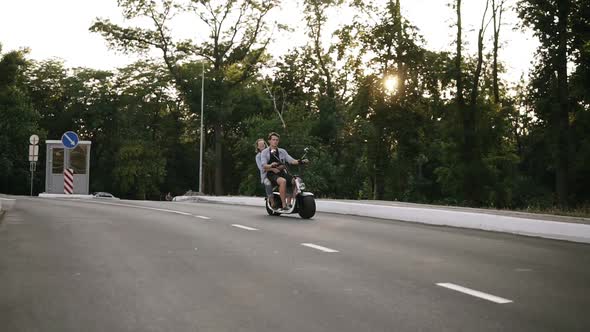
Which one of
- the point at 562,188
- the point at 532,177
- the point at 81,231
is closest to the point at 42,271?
the point at 81,231

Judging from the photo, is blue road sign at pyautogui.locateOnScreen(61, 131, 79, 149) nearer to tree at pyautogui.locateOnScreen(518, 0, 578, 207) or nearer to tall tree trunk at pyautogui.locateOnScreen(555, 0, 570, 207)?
tree at pyautogui.locateOnScreen(518, 0, 578, 207)

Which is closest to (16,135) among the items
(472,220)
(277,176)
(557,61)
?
(557,61)

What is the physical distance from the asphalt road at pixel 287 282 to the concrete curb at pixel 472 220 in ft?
1.75

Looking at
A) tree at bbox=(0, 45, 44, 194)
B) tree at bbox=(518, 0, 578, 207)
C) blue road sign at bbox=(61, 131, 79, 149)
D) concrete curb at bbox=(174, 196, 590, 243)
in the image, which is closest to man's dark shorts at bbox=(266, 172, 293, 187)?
concrete curb at bbox=(174, 196, 590, 243)

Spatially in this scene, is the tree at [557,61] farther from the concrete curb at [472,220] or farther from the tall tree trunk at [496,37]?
the concrete curb at [472,220]

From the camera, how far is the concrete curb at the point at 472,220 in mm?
11062

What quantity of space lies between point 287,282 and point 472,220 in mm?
7922

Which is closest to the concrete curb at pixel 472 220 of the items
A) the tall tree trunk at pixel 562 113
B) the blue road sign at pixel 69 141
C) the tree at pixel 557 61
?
the blue road sign at pixel 69 141

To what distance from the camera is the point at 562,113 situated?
32250 mm

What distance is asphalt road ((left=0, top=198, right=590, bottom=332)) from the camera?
4836 millimetres

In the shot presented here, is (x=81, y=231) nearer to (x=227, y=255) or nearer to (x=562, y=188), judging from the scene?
(x=227, y=255)

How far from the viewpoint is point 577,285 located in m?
6.34

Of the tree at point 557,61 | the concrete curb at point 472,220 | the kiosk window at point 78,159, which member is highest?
the tree at point 557,61

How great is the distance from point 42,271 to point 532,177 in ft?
135
